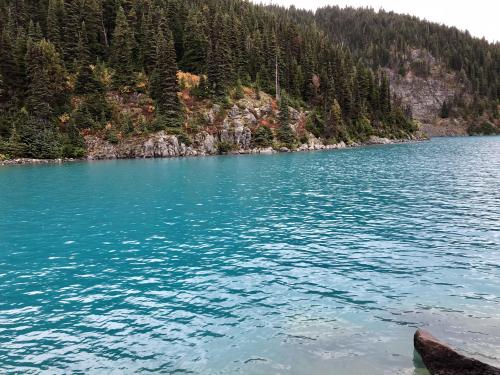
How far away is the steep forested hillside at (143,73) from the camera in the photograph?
9288 cm

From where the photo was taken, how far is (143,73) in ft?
357

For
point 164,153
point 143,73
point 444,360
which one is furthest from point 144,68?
point 444,360

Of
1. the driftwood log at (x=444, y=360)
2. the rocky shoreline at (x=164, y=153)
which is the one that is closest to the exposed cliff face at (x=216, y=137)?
the rocky shoreline at (x=164, y=153)

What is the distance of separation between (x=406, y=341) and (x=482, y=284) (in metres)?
6.80

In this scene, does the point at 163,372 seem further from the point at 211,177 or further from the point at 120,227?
the point at 211,177

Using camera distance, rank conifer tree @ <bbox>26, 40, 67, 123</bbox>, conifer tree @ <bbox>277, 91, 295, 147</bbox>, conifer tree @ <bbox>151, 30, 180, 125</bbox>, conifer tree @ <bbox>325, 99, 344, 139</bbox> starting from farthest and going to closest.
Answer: conifer tree @ <bbox>325, 99, 344, 139</bbox>, conifer tree @ <bbox>277, 91, 295, 147</bbox>, conifer tree @ <bbox>151, 30, 180, 125</bbox>, conifer tree @ <bbox>26, 40, 67, 123</bbox>

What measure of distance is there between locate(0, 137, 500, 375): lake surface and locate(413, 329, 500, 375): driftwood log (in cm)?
63

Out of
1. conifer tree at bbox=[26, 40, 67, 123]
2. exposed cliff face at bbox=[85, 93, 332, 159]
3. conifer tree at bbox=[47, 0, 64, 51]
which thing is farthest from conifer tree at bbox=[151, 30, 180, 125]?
conifer tree at bbox=[47, 0, 64, 51]

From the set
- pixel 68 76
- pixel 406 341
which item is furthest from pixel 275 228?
pixel 68 76

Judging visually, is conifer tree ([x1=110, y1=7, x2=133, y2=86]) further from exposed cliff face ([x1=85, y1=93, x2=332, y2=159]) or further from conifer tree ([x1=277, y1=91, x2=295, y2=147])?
conifer tree ([x1=277, y1=91, x2=295, y2=147])

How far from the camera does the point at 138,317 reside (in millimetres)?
14664

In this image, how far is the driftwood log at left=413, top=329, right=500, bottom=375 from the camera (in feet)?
32.0

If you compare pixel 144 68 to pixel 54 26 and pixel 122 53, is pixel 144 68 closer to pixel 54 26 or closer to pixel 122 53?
pixel 122 53

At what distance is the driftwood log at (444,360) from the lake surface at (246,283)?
63 centimetres
